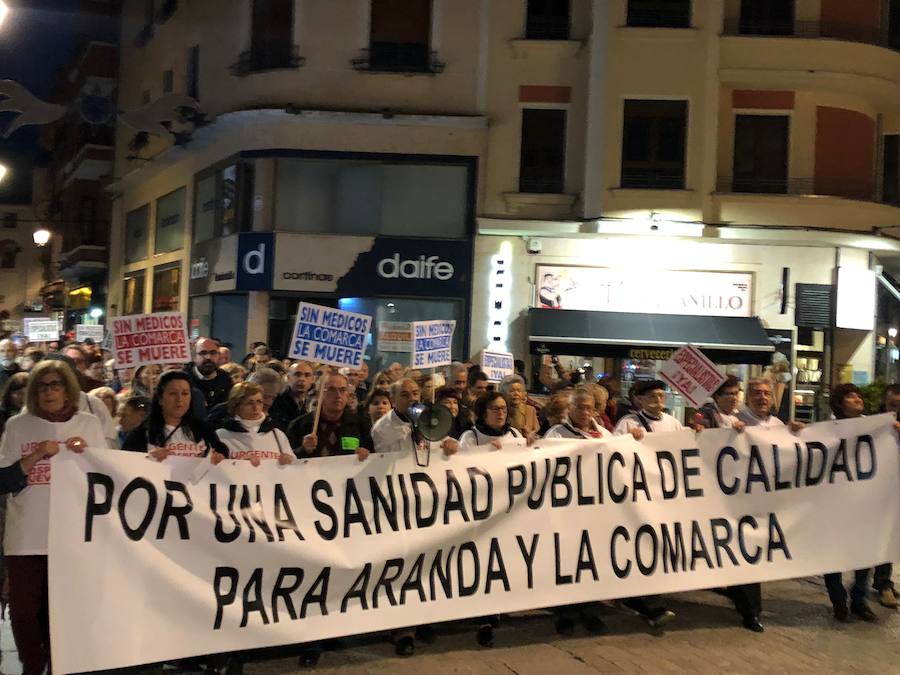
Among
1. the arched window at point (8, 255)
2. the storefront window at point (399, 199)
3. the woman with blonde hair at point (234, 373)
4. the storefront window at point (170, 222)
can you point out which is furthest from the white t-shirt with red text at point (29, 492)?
the arched window at point (8, 255)

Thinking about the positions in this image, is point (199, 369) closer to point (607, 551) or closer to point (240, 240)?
point (607, 551)

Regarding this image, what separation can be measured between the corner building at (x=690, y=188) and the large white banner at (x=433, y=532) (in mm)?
9995

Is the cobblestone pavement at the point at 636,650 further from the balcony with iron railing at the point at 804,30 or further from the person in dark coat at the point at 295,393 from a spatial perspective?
the balcony with iron railing at the point at 804,30

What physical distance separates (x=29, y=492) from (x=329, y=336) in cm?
299

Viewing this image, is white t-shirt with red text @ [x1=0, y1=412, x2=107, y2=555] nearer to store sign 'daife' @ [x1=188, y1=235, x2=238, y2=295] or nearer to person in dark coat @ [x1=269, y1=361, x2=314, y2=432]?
person in dark coat @ [x1=269, y1=361, x2=314, y2=432]

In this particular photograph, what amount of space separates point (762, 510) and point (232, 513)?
387 cm

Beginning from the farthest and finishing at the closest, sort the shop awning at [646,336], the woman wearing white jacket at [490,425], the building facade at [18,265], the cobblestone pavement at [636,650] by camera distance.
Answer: the building facade at [18,265]
the shop awning at [646,336]
the woman wearing white jacket at [490,425]
the cobblestone pavement at [636,650]

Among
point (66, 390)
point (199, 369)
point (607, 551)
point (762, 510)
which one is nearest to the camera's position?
point (66, 390)

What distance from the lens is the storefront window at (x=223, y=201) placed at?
19.5 m

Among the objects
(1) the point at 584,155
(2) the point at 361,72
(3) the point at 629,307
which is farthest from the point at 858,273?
(2) the point at 361,72

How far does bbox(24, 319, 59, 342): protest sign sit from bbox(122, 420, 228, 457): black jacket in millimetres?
10482

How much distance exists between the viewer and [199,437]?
18.6 feet

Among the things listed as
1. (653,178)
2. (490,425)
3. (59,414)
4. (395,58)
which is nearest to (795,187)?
(653,178)

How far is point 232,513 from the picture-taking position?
5488 mm
